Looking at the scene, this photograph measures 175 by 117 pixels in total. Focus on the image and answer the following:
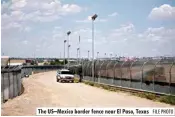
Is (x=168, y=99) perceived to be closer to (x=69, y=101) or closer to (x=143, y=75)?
(x=69, y=101)

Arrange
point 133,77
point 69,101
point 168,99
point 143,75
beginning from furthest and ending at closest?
point 133,77, point 143,75, point 69,101, point 168,99

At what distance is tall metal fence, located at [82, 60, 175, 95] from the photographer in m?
23.2

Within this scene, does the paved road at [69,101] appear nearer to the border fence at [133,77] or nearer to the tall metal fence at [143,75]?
the border fence at [133,77]

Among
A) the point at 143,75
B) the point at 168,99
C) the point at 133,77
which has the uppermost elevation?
the point at 143,75

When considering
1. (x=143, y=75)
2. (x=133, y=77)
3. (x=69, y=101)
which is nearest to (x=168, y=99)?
(x=69, y=101)

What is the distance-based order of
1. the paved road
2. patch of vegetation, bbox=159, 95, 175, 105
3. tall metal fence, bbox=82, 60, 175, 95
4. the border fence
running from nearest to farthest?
1. the paved road
2. patch of vegetation, bbox=159, 95, 175, 105
3. the border fence
4. tall metal fence, bbox=82, 60, 175, 95

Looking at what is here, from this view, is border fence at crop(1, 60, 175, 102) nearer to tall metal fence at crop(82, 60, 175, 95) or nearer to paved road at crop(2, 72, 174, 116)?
tall metal fence at crop(82, 60, 175, 95)

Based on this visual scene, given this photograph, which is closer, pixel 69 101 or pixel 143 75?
pixel 69 101

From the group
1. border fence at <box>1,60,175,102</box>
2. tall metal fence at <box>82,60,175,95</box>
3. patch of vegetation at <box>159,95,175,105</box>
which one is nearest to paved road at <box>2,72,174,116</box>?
patch of vegetation at <box>159,95,175,105</box>

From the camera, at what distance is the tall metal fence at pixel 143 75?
23186 mm

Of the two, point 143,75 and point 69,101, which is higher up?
point 143,75

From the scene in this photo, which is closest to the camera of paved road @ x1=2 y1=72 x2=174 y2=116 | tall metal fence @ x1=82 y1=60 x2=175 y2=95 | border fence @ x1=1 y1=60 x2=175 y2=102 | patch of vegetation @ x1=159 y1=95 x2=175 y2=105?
paved road @ x1=2 y1=72 x2=174 y2=116

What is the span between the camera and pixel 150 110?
1327 centimetres

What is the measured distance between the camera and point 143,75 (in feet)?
88.0
